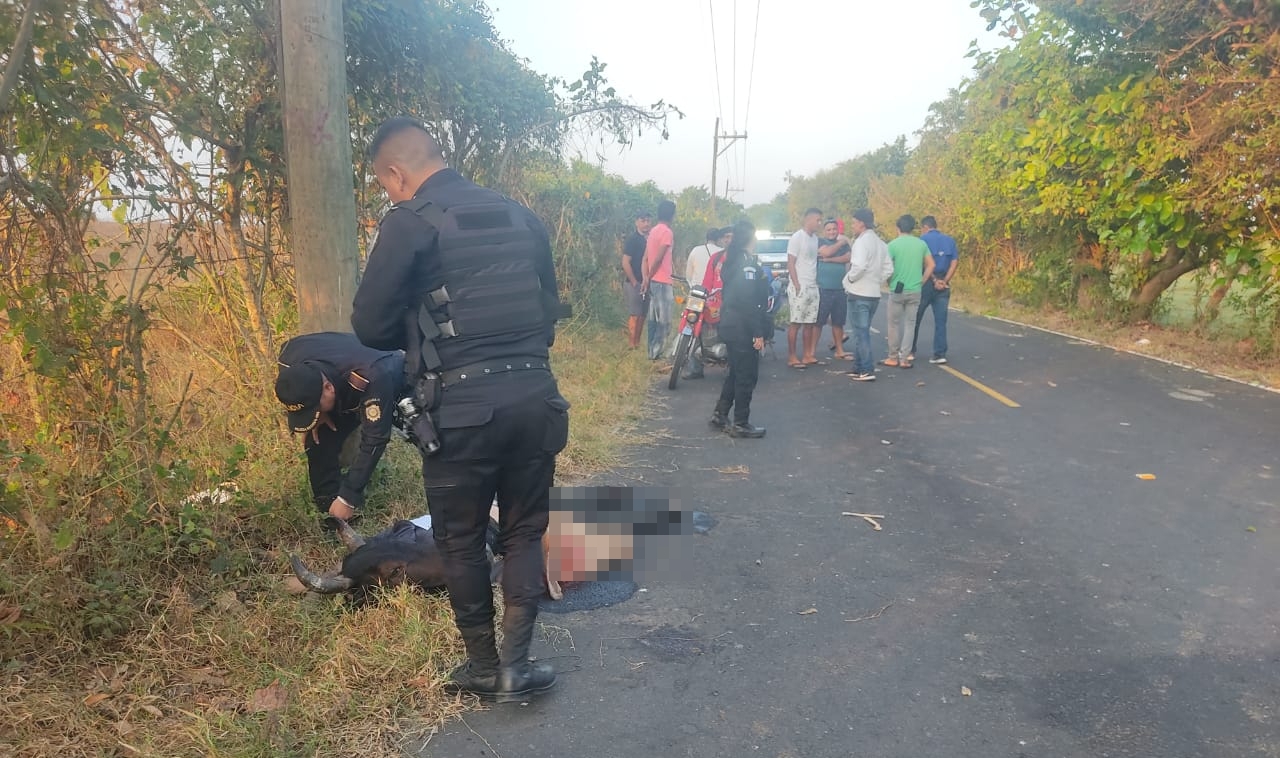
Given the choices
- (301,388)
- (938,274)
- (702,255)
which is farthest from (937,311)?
(301,388)

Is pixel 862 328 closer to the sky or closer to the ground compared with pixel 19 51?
closer to the ground

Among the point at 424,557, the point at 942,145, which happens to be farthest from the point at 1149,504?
Answer: the point at 942,145

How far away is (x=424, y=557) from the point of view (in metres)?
3.70

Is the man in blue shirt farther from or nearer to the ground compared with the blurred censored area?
farther from the ground

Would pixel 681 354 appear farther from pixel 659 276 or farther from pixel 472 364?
pixel 472 364

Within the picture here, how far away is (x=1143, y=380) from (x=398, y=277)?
9333mm

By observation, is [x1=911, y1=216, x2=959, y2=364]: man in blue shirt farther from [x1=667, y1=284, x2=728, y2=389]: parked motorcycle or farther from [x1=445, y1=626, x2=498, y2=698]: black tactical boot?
[x1=445, y1=626, x2=498, y2=698]: black tactical boot

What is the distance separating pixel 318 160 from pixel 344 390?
3.92 ft

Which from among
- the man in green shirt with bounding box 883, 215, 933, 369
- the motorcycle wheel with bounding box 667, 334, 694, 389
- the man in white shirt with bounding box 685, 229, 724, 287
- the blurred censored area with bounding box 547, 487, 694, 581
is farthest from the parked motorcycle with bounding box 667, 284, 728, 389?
the blurred censored area with bounding box 547, 487, 694, 581

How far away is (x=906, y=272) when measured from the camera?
9.89m

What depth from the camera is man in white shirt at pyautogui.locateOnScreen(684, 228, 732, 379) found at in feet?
31.8

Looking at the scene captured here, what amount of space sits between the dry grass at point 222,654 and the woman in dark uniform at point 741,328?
3.79 meters

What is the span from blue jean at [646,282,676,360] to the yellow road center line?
3.62 metres

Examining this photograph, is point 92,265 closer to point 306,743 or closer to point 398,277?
point 398,277
